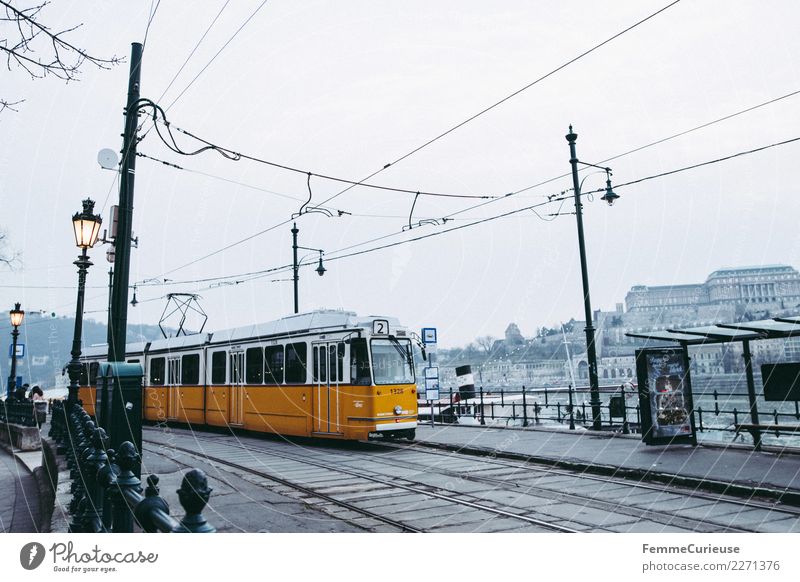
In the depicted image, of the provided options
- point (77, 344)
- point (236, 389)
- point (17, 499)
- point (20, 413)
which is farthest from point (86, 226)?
point (20, 413)

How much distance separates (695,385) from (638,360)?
6.72 ft

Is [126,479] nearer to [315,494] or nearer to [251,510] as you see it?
[251,510]

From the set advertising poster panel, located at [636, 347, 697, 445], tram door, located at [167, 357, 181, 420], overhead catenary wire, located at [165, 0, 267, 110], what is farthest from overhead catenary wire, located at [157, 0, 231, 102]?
tram door, located at [167, 357, 181, 420]

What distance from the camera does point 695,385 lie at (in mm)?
11758

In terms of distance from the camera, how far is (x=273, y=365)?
13.6 m

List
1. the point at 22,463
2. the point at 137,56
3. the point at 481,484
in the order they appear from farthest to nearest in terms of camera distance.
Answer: the point at 22,463, the point at 481,484, the point at 137,56

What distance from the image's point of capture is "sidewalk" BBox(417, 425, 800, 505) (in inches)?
275

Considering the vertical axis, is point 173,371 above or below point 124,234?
below

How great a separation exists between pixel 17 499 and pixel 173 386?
32.8 ft

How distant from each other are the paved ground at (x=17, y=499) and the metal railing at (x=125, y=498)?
6.94 feet

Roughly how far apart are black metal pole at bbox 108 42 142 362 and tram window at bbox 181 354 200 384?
1147 cm

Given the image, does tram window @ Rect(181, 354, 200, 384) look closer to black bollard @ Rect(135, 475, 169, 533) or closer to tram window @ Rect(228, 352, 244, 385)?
tram window @ Rect(228, 352, 244, 385)
